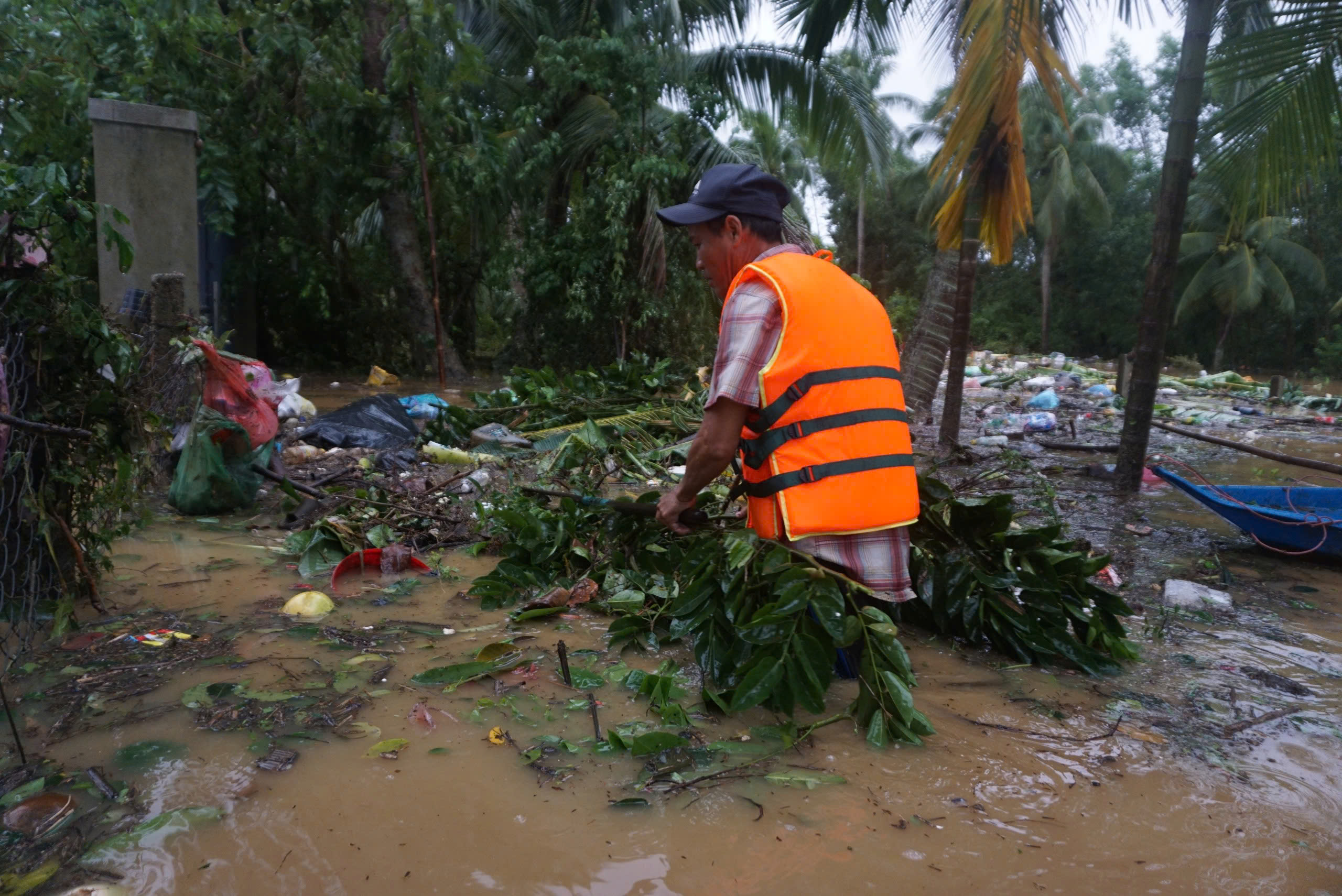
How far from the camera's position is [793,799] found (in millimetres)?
2117

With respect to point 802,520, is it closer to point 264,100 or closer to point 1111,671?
A: point 1111,671

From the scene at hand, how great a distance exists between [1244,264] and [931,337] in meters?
19.6

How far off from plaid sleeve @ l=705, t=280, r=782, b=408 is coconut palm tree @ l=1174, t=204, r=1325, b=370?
2540 centimetres

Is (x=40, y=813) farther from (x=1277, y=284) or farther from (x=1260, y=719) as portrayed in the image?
(x=1277, y=284)

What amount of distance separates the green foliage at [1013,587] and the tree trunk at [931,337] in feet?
20.2

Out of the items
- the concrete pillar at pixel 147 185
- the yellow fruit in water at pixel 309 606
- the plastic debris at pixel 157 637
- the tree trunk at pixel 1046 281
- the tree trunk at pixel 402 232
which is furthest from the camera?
the tree trunk at pixel 1046 281

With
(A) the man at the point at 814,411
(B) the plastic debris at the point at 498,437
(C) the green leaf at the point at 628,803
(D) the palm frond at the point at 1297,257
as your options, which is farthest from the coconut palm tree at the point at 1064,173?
(C) the green leaf at the point at 628,803

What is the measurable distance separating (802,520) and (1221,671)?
1799 millimetres

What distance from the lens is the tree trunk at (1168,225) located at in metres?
5.89

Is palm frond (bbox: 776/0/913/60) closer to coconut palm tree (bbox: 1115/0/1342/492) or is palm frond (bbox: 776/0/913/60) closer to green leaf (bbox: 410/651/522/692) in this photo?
coconut palm tree (bbox: 1115/0/1342/492)

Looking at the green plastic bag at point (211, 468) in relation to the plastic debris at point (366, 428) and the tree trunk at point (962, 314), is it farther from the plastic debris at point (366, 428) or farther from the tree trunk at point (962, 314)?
the tree trunk at point (962, 314)

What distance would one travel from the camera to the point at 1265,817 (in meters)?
2.13

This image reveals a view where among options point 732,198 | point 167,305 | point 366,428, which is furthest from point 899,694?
point 366,428

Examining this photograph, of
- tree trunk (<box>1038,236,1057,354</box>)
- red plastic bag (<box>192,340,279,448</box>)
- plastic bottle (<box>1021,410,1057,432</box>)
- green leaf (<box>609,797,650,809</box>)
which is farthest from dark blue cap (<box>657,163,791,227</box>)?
tree trunk (<box>1038,236,1057,354</box>)
